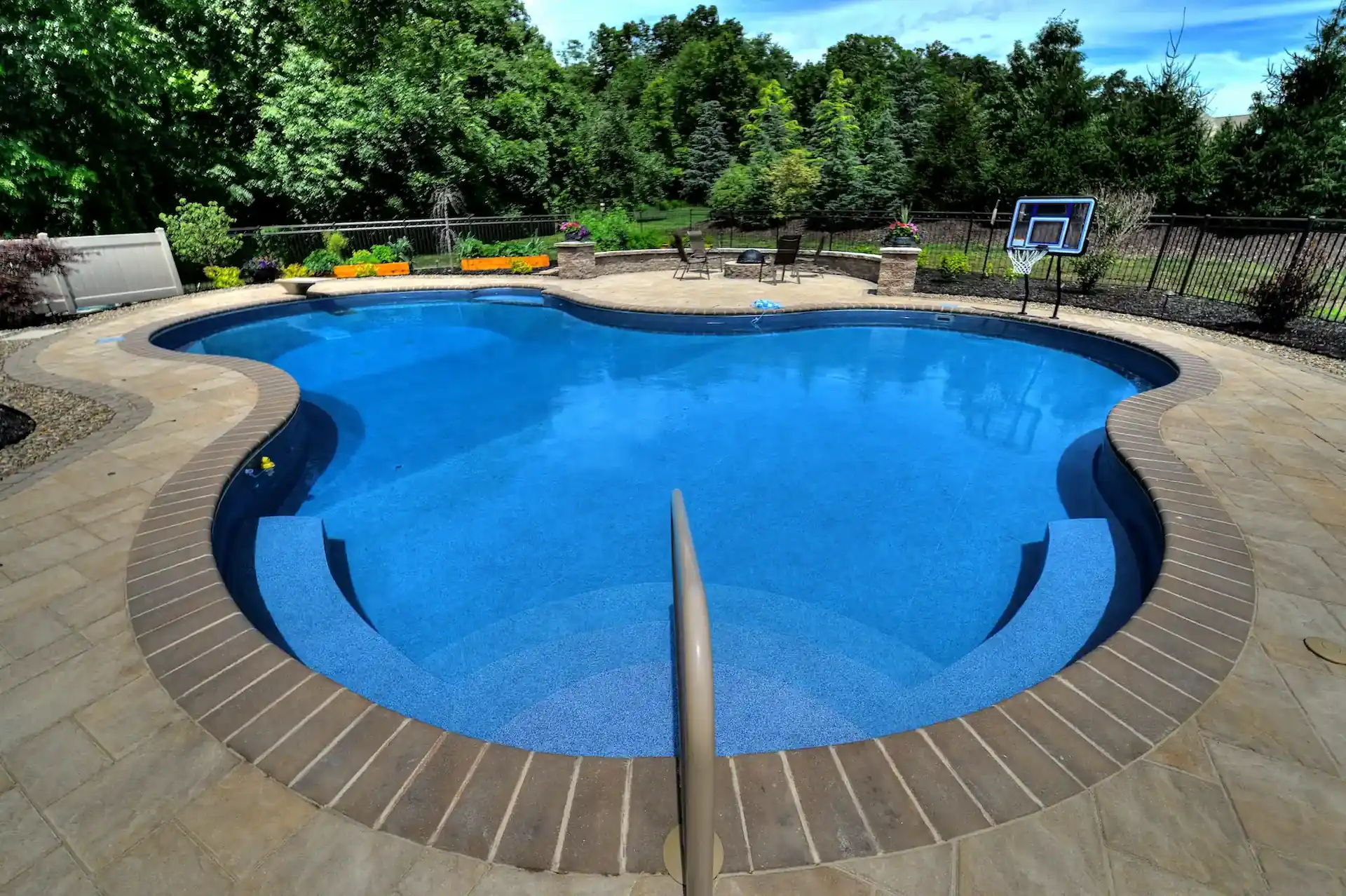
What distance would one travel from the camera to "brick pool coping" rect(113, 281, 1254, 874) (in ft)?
6.69

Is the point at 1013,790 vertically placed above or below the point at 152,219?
below

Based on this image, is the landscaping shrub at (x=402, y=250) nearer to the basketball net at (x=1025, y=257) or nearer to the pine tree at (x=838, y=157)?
the basketball net at (x=1025, y=257)

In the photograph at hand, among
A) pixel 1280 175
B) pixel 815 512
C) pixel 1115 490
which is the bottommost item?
pixel 815 512

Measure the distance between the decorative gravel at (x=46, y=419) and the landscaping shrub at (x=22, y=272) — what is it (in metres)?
4.73

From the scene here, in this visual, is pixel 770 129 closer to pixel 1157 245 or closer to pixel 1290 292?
pixel 1157 245

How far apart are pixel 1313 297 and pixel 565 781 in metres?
13.4

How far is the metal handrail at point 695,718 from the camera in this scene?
135cm

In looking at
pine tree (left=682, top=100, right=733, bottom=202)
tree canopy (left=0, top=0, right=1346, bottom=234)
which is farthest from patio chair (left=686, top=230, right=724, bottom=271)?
pine tree (left=682, top=100, right=733, bottom=202)

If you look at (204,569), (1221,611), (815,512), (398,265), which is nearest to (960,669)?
(1221,611)

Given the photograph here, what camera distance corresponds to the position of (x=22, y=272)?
10.9 meters

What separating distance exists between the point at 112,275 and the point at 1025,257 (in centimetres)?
1959

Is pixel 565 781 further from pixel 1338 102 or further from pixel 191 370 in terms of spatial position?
pixel 1338 102

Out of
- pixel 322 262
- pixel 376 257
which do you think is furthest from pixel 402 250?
pixel 322 262

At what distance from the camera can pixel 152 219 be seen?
Answer: 54.6 ft
